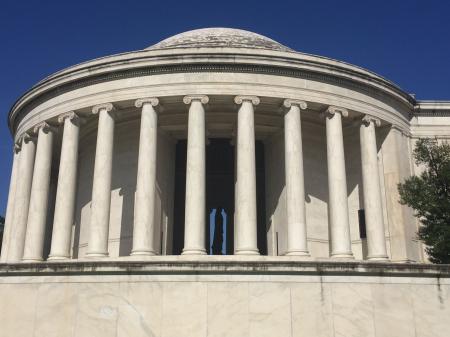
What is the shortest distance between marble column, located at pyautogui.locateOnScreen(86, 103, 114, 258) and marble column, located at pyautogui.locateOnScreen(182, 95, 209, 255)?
598 cm

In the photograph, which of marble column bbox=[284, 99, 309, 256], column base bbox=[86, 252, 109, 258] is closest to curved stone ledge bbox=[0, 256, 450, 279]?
marble column bbox=[284, 99, 309, 256]

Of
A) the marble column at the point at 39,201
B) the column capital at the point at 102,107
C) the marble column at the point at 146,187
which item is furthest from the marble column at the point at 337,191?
the marble column at the point at 39,201

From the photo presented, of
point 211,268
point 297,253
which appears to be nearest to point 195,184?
point 297,253

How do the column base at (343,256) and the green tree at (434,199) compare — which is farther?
the column base at (343,256)

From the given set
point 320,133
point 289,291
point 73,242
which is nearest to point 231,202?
point 320,133

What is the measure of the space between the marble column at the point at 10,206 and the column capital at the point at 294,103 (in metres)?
25.2

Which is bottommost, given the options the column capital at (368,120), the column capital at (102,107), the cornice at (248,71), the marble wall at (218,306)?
the marble wall at (218,306)

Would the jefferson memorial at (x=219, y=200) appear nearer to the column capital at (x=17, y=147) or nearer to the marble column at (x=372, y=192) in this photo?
the marble column at (x=372, y=192)

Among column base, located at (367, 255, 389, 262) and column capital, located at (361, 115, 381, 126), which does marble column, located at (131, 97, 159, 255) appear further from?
column capital, located at (361, 115, 381, 126)

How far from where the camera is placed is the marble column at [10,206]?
45312 millimetres

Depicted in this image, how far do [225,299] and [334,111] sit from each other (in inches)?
731

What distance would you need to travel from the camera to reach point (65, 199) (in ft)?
128

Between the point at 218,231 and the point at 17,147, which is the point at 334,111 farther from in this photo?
the point at 218,231

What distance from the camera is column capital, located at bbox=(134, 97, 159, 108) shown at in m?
38.8
